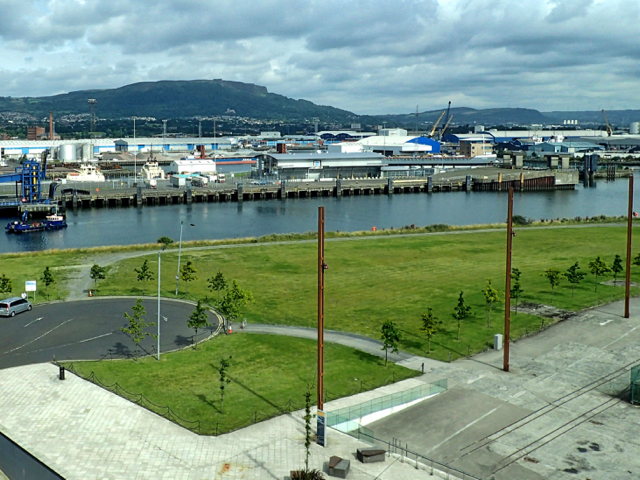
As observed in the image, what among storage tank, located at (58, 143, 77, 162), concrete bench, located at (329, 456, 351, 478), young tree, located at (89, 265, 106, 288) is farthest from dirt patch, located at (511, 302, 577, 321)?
storage tank, located at (58, 143, 77, 162)

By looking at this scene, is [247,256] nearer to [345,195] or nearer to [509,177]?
[345,195]

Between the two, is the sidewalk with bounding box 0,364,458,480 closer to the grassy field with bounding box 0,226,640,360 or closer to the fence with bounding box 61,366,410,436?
the fence with bounding box 61,366,410,436

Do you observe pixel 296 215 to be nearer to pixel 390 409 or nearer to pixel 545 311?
pixel 545 311

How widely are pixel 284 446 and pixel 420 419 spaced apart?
14.8 feet

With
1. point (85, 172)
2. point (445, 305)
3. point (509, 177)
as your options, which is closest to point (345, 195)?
point (509, 177)

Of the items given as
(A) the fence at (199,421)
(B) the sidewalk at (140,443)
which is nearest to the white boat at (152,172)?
(A) the fence at (199,421)

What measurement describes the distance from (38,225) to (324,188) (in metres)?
50.3

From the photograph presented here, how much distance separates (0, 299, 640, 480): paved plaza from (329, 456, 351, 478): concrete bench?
394 millimetres

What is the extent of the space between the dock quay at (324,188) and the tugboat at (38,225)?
49.3ft

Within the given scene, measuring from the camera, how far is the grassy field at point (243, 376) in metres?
21.7

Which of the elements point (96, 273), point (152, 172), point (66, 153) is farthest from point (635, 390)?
point (66, 153)

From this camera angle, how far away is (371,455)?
18266mm

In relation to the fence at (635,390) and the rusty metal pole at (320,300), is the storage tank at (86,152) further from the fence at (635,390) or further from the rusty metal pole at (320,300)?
the fence at (635,390)

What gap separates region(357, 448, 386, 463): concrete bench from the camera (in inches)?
718
